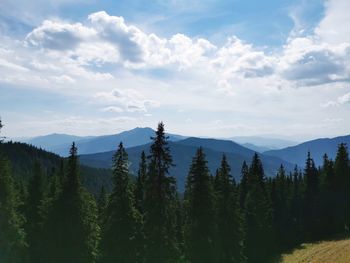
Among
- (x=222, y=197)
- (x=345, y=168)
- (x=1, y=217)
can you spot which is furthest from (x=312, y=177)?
(x=1, y=217)

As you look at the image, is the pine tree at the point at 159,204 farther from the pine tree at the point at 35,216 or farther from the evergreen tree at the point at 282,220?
the evergreen tree at the point at 282,220

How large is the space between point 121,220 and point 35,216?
17635 mm

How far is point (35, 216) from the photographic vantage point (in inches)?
1939

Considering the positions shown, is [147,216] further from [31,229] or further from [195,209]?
[31,229]

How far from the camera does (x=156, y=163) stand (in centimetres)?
3459

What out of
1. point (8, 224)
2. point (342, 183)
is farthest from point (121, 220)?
point (342, 183)

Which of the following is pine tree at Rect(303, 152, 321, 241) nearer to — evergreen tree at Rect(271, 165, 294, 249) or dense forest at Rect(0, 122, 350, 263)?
evergreen tree at Rect(271, 165, 294, 249)

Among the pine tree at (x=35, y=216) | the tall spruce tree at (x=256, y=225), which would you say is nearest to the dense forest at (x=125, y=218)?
the pine tree at (x=35, y=216)

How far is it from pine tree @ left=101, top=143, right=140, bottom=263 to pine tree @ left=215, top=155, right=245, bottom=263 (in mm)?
10958

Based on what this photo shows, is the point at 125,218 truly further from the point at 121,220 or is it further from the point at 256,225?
the point at 256,225

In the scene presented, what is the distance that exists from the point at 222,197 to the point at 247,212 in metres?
12.6

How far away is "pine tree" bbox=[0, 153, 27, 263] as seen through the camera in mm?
35562

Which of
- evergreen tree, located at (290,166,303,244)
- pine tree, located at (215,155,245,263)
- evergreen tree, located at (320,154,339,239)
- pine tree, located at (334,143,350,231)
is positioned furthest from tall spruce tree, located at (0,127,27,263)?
pine tree, located at (334,143,350,231)

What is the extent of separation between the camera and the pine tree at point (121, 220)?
3634 centimetres
